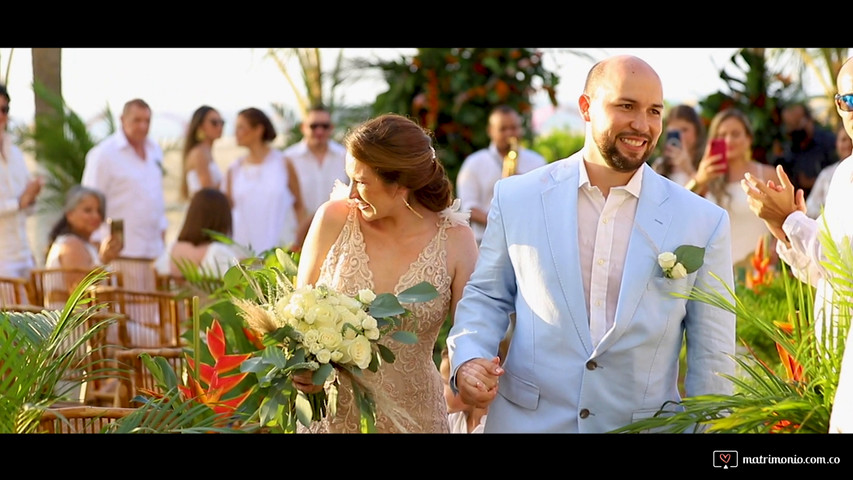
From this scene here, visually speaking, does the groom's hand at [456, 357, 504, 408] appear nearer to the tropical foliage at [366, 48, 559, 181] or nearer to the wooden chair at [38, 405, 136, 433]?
the wooden chair at [38, 405, 136, 433]

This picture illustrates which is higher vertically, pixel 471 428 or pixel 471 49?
pixel 471 49

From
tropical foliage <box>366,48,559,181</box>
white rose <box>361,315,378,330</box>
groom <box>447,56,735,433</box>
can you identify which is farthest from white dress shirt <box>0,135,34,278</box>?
groom <box>447,56,735,433</box>

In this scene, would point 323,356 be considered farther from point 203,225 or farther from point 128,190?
point 128,190

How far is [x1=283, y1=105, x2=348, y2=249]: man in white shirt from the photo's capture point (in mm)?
9648

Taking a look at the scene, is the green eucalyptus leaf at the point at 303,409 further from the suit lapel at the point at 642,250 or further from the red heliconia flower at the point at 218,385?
the suit lapel at the point at 642,250

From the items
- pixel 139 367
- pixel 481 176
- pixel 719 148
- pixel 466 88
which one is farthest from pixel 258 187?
pixel 139 367

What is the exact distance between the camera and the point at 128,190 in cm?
891

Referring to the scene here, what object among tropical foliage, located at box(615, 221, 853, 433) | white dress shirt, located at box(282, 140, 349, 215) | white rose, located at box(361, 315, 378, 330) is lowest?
tropical foliage, located at box(615, 221, 853, 433)

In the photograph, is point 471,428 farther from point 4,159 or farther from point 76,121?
point 76,121

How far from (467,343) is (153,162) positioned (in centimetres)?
628

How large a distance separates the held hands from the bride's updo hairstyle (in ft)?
3.35

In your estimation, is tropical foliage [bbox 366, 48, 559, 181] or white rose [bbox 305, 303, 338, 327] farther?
tropical foliage [bbox 366, 48, 559, 181]

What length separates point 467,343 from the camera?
3.31 meters
